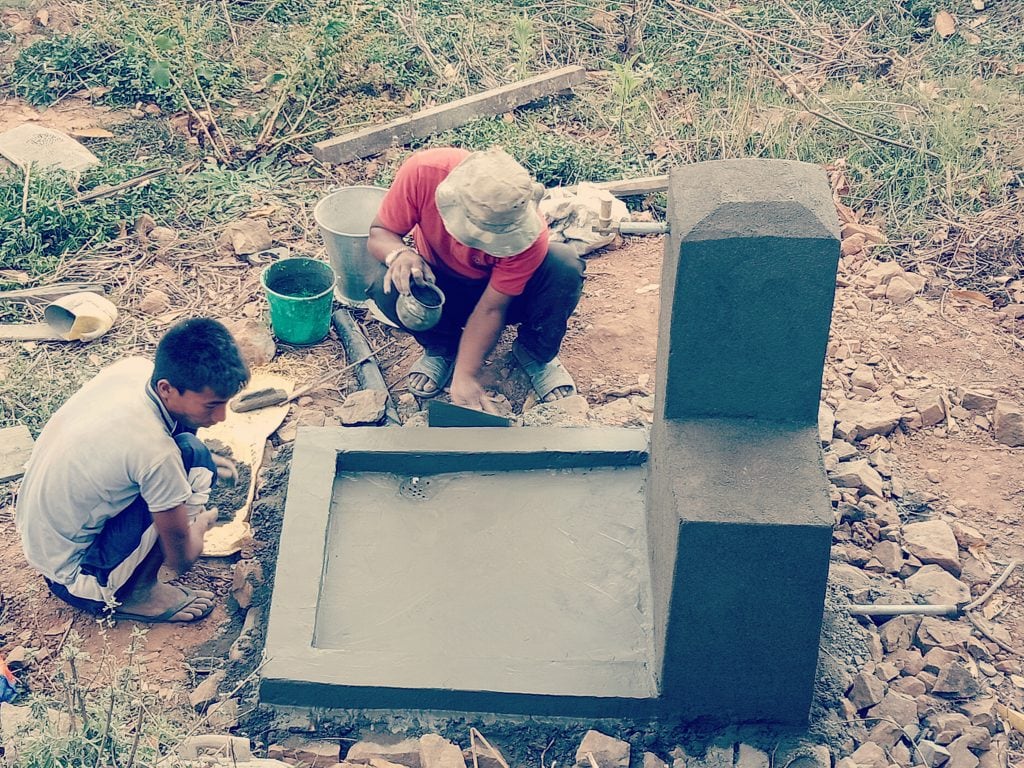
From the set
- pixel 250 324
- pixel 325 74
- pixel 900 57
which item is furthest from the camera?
pixel 900 57

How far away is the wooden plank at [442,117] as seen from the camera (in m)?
5.97

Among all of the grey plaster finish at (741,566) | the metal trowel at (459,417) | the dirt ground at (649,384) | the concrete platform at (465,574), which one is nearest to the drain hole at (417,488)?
the concrete platform at (465,574)

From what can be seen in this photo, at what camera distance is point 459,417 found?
12.4ft

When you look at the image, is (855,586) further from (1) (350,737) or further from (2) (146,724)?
(2) (146,724)

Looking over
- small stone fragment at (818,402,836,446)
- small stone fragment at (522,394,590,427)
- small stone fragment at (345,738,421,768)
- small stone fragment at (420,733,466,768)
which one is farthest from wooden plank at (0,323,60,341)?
small stone fragment at (818,402,836,446)

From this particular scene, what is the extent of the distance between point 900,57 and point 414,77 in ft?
11.0

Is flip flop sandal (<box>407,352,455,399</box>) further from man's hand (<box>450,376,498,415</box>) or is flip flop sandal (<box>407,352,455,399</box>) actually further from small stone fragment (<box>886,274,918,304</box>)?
small stone fragment (<box>886,274,918,304</box>)

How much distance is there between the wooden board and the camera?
375 cm

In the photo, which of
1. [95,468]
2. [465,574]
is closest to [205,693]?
[95,468]

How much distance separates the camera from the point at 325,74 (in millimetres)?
6309

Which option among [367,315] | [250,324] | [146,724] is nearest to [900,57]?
[367,315]

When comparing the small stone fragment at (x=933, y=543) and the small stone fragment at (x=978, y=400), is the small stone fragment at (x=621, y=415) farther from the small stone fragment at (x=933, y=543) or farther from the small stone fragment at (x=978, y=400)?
the small stone fragment at (x=978, y=400)

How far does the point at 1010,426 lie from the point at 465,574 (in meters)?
2.45

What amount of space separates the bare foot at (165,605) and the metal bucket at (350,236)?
67.3 inches
